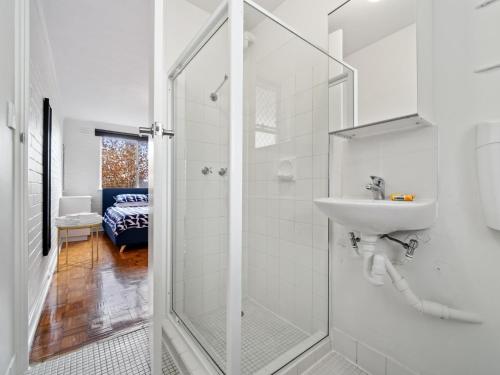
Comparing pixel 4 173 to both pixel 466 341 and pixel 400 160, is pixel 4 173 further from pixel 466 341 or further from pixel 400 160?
pixel 466 341

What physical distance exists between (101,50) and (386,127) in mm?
2978

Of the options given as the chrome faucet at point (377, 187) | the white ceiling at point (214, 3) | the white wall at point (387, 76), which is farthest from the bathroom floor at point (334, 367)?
the white ceiling at point (214, 3)

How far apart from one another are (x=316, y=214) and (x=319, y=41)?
3.69 ft

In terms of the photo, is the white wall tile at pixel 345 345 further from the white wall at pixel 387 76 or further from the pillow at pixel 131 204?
the pillow at pixel 131 204

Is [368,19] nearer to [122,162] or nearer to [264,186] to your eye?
[264,186]

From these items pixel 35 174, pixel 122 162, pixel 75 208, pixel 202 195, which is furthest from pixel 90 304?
pixel 122 162

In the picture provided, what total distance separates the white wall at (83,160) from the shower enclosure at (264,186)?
182 inches

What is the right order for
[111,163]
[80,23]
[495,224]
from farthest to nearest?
[111,163]
[80,23]
[495,224]

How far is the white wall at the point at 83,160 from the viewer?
491cm

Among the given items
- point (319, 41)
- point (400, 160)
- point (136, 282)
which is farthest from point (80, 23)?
point (400, 160)

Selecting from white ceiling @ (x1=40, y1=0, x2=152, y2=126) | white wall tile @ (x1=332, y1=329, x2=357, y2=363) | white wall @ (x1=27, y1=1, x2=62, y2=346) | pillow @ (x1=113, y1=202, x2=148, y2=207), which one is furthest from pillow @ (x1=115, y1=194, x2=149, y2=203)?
white wall tile @ (x1=332, y1=329, x2=357, y2=363)

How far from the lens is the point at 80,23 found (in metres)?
2.14

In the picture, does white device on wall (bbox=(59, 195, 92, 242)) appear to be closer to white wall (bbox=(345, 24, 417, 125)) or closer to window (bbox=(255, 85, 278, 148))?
window (bbox=(255, 85, 278, 148))

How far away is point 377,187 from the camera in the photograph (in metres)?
1.16
